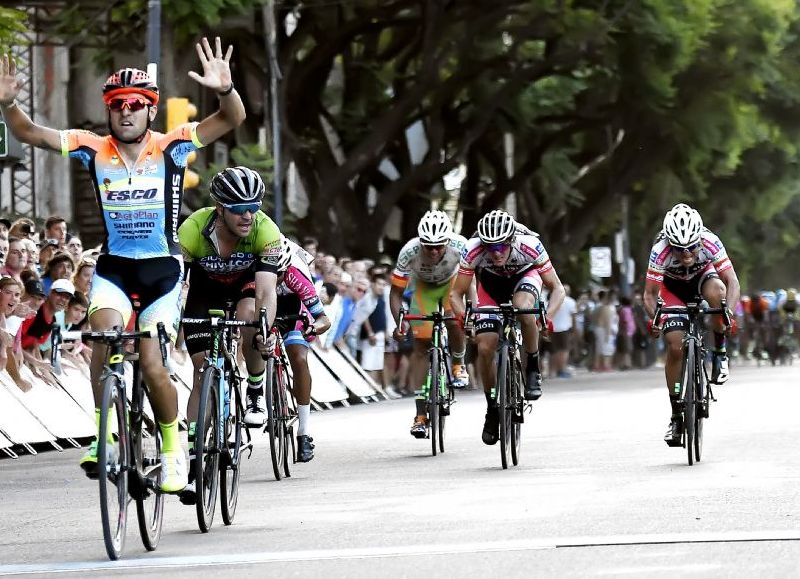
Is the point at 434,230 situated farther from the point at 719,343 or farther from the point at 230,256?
the point at 230,256

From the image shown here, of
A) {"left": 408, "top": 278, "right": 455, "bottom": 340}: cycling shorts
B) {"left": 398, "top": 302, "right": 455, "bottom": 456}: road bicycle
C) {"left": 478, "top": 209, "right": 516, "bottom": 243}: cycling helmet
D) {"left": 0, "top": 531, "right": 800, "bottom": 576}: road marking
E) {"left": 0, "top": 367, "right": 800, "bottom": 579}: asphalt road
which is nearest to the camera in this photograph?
{"left": 0, "top": 367, "right": 800, "bottom": 579}: asphalt road

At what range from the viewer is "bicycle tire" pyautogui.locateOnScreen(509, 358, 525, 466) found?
592 inches

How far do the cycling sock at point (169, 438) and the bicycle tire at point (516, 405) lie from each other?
16.3ft

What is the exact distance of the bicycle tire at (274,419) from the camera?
571 inches

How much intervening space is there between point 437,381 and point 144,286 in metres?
6.91

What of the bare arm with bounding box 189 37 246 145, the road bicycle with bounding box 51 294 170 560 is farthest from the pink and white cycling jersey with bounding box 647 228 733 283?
the road bicycle with bounding box 51 294 170 560

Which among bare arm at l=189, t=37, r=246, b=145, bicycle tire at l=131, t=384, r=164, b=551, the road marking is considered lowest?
the road marking

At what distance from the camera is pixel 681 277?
15.2 m

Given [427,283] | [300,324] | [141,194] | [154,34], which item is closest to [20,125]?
[141,194]

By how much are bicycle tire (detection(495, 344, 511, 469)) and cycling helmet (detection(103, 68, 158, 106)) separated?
A: 5.17 metres

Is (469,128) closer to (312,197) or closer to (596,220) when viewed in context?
(312,197)

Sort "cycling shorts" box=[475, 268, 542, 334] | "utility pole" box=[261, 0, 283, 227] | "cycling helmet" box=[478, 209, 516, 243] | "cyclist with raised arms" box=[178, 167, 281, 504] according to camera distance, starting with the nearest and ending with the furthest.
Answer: "cyclist with raised arms" box=[178, 167, 281, 504]
"cycling helmet" box=[478, 209, 516, 243]
"cycling shorts" box=[475, 268, 542, 334]
"utility pole" box=[261, 0, 283, 227]

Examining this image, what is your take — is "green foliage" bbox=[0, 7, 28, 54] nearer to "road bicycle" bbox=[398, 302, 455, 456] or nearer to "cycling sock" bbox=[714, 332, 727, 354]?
"road bicycle" bbox=[398, 302, 455, 456]

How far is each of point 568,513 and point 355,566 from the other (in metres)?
2.26
